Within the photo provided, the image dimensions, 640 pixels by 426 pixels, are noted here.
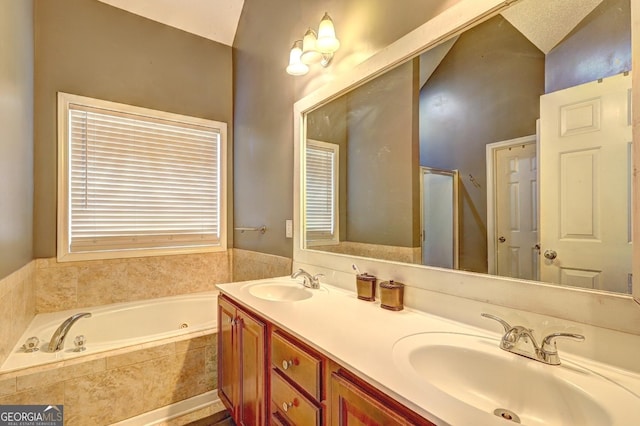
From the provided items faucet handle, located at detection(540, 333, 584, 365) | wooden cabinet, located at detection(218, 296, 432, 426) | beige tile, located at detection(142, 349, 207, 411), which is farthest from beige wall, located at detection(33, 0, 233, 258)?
faucet handle, located at detection(540, 333, 584, 365)

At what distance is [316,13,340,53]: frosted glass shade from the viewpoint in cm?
167

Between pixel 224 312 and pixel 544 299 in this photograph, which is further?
pixel 224 312

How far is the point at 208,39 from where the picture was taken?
2.93 metres

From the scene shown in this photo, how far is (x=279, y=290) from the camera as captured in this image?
6.06ft

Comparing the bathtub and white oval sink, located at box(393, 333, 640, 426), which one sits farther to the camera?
the bathtub

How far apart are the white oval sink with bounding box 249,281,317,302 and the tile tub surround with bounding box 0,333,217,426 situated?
0.58 m

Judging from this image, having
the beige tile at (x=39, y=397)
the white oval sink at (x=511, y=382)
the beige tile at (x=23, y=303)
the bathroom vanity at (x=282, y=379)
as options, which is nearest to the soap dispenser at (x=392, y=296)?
the white oval sink at (x=511, y=382)

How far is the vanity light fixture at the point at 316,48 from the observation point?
5.50 ft

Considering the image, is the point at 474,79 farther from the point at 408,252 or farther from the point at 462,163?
the point at 408,252

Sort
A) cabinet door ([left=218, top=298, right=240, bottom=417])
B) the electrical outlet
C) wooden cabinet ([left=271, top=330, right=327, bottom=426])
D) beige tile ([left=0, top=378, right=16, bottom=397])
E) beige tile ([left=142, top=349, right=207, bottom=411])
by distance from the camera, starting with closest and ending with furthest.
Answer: wooden cabinet ([left=271, top=330, right=327, bottom=426]), beige tile ([left=0, top=378, right=16, bottom=397]), cabinet door ([left=218, top=298, right=240, bottom=417]), beige tile ([left=142, top=349, right=207, bottom=411]), the electrical outlet

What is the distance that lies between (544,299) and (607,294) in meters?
0.14

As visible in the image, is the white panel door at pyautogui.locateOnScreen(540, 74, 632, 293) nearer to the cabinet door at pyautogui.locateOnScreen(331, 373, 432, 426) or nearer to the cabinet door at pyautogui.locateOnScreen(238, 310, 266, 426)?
the cabinet door at pyautogui.locateOnScreen(331, 373, 432, 426)

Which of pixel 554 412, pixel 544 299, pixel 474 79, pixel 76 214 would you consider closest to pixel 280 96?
pixel 474 79

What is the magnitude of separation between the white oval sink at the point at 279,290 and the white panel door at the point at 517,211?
3.43 feet
